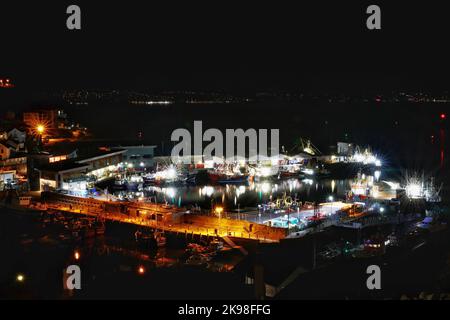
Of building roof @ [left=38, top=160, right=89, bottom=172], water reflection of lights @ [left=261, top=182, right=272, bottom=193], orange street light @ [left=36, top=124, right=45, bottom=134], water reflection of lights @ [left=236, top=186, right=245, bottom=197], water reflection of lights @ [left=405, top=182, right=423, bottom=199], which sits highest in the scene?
orange street light @ [left=36, top=124, right=45, bottom=134]

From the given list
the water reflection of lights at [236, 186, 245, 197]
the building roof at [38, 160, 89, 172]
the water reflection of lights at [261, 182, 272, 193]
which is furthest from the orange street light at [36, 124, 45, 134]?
the water reflection of lights at [261, 182, 272, 193]

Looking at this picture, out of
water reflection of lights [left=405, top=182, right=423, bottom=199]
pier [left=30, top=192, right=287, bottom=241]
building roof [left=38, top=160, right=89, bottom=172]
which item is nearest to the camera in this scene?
pier [left=30, top=192, right=287, bottom=241]

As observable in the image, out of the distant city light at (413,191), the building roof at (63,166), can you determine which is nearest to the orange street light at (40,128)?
the building roof at (63,166)

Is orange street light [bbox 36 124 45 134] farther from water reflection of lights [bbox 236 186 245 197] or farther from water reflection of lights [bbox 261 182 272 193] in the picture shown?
water reflection of lights [bbox 261 182 272 193]

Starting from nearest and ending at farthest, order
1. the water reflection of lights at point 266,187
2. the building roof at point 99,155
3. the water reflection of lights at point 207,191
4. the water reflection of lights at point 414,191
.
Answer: the water reflection of lights at point 414,191, the water reflection of lights at point 207,191, the water reflection of lights at point 266,187, the building roof at point 99,155

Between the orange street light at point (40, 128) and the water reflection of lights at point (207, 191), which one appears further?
the orange street light at point (40, 128)

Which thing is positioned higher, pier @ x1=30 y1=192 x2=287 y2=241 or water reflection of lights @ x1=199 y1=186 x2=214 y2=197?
pier @ x1=30 y1=192 x2=287 y2=241

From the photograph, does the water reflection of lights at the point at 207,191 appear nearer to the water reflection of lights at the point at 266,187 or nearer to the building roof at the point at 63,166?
the water reflection of lights at the point at 266,187

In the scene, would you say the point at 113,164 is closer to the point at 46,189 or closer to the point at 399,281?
the point at 46,189

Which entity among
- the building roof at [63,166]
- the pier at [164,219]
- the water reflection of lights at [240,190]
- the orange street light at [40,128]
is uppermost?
the orange street light at [40,128]

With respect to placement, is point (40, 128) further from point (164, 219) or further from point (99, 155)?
point (164, 219)

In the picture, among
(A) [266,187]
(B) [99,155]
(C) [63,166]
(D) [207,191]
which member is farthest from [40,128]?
(A) [266,187]

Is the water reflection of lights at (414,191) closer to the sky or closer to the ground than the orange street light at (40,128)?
closer to the ground

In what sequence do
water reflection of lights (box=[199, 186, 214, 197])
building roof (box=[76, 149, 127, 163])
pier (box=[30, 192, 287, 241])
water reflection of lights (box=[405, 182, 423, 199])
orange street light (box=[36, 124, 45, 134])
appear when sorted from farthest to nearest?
orange street light (box=[36, 124, 45, 134]) < building roof (box=[76, 149, 127, 163]) < water reflection of lights (box=[199, 186, 214, 197]) < water reflection of lights (box=[405, 182, 423, 199]) < pier (box=[30, 192, 287, 241])
